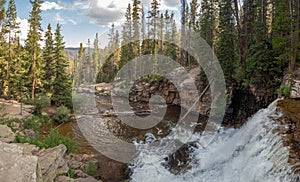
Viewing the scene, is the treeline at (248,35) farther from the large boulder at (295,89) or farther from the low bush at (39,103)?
the low bush at (39,103)

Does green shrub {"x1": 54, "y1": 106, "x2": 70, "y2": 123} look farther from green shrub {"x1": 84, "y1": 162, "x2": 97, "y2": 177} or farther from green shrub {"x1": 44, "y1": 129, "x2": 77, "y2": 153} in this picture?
green shrub {"x1": 84, "y1": 162, "x2": 97, "y2": 177}

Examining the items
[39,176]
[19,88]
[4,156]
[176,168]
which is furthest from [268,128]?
[19,88]

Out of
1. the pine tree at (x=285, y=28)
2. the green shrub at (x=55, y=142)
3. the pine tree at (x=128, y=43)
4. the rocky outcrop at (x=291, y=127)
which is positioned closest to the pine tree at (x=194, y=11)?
the pine tree at (x=128, y=43)

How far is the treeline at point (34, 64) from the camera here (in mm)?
23344

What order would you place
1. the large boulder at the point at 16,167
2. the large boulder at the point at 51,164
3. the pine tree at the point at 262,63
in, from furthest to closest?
1. the pine tree at the point at 262,63
2. the large boulder at the point at 51,164
3. the large boulder at the point at 16,167

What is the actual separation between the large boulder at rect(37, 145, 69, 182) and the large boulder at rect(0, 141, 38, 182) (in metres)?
0.96

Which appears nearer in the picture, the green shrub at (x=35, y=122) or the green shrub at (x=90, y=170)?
the green shrub at (x=90, y=170)

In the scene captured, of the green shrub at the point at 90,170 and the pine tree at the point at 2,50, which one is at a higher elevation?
the pine tree at the point at 2,50

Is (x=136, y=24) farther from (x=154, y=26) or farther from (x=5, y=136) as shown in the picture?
(x=5, y=136)

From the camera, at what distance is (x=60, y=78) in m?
25.0

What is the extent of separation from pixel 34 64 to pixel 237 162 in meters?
22.4

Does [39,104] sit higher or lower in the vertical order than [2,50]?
lower

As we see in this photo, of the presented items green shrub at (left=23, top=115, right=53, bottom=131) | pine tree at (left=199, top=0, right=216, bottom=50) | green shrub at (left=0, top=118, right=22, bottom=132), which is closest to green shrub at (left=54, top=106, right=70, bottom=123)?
green shrub at (left=23, top=115, right=53, bottom=131)

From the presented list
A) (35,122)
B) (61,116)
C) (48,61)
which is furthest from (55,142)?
(48,61)
